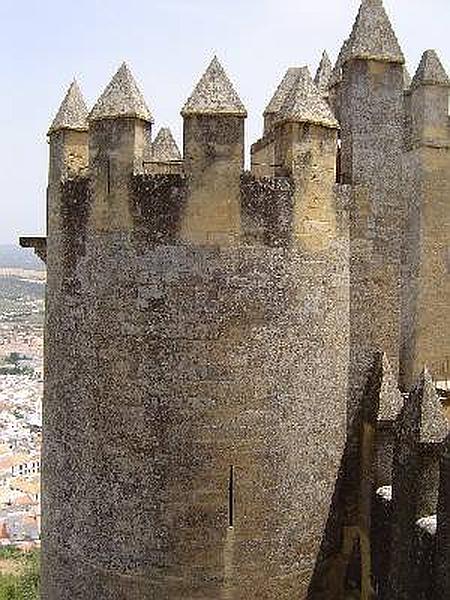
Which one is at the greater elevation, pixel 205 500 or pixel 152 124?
pixel 152 124

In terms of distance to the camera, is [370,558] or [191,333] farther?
[370,558]

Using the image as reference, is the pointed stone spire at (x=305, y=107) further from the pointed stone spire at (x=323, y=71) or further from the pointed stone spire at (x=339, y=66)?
the pointed stone spire at (x=323, y=71)

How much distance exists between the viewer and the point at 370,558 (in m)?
10.3

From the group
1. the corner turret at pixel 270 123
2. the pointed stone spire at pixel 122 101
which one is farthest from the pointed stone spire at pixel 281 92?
the pointed stone spire at pixel 122 101

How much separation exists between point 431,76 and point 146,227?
5826 mm

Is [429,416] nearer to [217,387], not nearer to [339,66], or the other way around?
[217,387]

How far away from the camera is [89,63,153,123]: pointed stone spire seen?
9.70 m

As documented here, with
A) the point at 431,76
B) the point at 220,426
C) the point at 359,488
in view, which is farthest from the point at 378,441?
the point at 431,76

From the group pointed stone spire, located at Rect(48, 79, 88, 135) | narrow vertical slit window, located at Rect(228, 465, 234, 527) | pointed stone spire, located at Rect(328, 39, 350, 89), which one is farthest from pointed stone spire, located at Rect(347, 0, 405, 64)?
narrow vertical slit window, located at Rect(228, 465, 234, 527)

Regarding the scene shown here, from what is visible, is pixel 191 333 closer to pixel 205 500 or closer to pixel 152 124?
pixel 205 500

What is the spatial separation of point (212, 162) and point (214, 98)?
730mm

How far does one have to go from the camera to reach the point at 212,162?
934 centimetres

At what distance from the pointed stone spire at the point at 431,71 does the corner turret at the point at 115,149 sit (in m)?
5.07

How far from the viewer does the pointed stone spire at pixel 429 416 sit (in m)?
9.00
